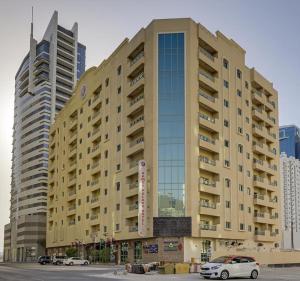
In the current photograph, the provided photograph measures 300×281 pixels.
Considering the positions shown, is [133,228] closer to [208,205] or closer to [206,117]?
[208,205]

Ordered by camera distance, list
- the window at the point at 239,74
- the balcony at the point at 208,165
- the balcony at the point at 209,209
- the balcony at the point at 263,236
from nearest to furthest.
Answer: the balcony at the point at 209,209
the balcony at the point at 208,165
the balcony at the point at 263,236
the window at the point at 239,74

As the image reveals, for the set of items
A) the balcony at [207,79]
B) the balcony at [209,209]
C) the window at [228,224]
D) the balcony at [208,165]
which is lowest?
the window at [228,224]

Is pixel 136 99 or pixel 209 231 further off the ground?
pixel 136 99

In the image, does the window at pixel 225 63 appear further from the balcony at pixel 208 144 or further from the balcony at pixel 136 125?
the balcony at pixel 136 125

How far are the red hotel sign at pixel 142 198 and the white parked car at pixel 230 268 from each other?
3365 cm

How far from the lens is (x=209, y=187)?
2950 inches

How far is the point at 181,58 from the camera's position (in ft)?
248

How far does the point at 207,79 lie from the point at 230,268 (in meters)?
45.1

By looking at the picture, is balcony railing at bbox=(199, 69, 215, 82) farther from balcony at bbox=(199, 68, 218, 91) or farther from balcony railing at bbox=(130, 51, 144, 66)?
balcony railing at bbox=(130, 51, 144, 66)

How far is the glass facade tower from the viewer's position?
71.8m

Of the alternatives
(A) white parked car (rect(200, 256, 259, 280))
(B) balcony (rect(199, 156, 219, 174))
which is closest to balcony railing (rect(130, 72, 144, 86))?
(B) balcony (rect(199, 156, 219, 174))

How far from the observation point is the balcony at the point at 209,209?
72750 millimetres

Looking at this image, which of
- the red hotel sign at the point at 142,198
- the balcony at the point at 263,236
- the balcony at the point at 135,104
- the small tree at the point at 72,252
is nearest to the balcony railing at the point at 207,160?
the red hotel sign at the point at 142,198

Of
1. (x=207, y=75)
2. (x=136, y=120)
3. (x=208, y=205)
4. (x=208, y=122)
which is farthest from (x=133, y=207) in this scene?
(x=207, y=75)
